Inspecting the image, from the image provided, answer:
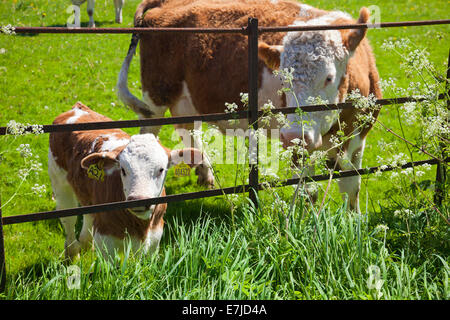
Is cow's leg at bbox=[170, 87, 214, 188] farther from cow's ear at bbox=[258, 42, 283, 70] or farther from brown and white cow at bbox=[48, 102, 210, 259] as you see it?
cow's ear at bbox=[258, 42, 283, 70]

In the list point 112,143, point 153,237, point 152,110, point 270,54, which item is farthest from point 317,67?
point 152,110

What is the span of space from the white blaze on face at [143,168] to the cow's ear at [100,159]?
0.20 ft

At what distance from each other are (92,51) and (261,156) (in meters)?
8.89

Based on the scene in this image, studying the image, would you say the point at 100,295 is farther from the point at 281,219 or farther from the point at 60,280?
the point at 281,219

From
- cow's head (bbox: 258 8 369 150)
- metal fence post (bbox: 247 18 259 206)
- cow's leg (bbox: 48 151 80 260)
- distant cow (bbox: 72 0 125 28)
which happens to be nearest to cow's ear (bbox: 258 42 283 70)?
cow's head (bbox: 258 8 369 150)

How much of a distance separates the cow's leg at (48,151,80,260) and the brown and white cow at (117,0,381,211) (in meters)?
1.17

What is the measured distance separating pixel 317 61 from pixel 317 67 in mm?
54

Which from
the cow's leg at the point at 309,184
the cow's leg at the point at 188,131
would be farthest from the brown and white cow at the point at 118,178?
the cow's leg at the point at 188,131

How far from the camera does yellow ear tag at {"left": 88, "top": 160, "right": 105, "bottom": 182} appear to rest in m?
3.67

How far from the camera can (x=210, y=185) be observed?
20.8 feet

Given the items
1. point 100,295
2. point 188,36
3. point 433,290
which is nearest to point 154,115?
point 188,36

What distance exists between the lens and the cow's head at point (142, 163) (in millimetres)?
3553

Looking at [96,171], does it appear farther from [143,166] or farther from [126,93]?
[126,93]
